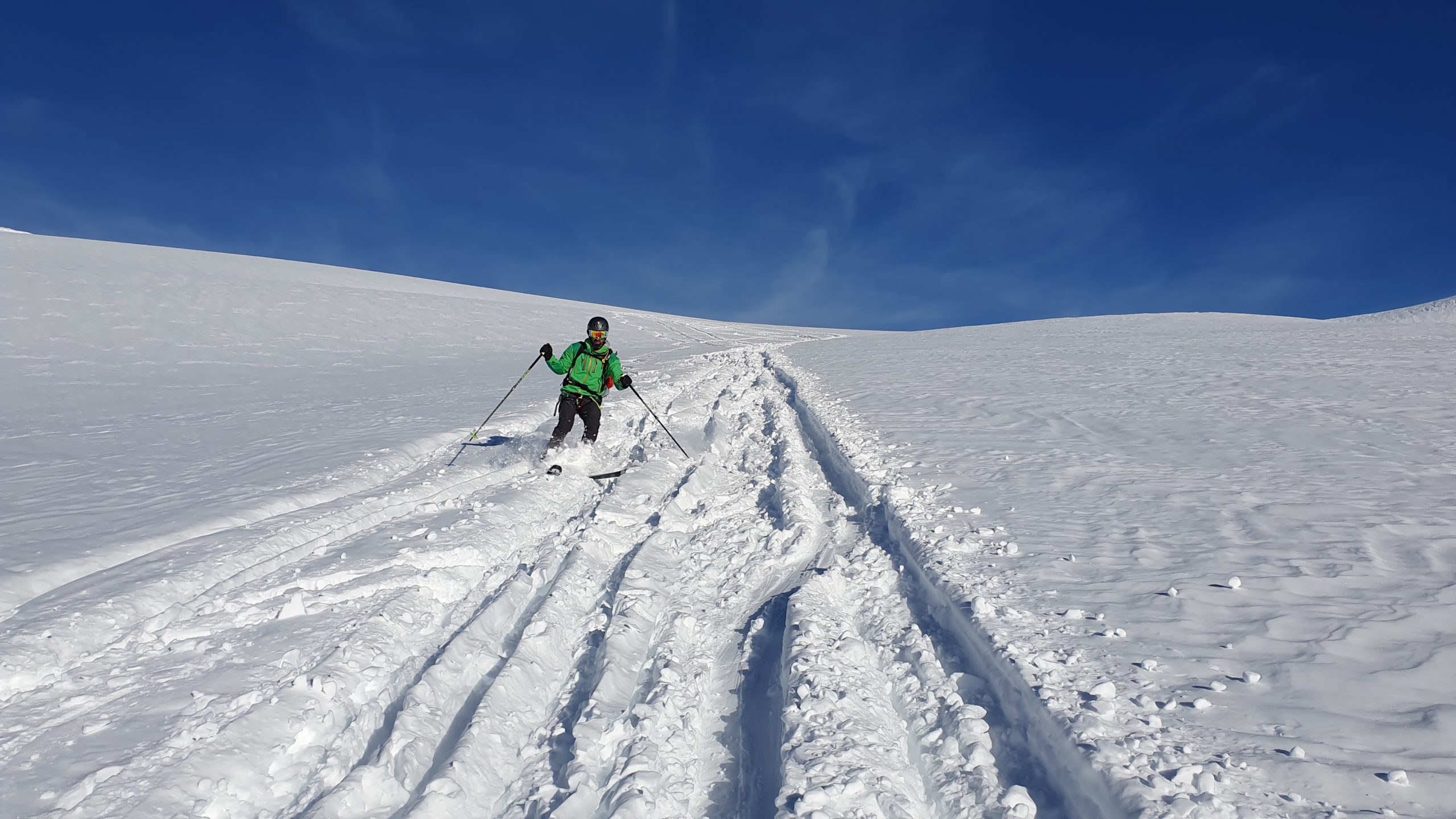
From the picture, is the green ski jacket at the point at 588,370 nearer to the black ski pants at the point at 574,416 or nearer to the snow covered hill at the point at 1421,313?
the black ski pants at the point at 574,416

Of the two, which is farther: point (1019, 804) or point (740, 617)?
point (740, 617)

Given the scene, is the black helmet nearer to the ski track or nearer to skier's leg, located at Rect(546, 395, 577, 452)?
skier's leg, located at Rect(546, 395, 577, 452)

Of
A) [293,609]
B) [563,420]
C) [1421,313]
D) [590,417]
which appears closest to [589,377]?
[590,417]

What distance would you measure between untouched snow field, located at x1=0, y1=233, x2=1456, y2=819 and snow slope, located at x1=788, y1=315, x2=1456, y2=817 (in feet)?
0.09

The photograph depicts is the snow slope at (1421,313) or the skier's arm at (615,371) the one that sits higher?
the snow slope at (1421,313)

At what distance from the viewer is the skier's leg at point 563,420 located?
7.84 meters

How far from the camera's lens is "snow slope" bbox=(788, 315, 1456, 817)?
2721 mm

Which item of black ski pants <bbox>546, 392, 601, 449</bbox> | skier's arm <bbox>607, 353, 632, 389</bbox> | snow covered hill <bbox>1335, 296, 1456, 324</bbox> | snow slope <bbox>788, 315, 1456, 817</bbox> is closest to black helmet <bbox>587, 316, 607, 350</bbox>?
skier's arm <bbox>607, 353, 632, 389</bbox>

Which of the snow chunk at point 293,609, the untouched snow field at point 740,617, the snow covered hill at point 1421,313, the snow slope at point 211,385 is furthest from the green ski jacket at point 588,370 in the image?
the snow covered hill at point 1421,313

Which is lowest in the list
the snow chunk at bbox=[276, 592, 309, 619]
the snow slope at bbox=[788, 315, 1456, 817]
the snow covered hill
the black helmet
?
the snow chunk at bbox=[276, 592, 309, 619]

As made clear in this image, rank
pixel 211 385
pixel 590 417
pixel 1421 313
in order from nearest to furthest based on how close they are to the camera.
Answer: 1. pixel 590 417
2. pixel 211 385
3. pixel 1421 313

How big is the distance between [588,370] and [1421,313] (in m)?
63.8

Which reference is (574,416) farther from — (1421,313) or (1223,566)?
(1421,313)

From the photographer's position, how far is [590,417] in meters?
8.35
